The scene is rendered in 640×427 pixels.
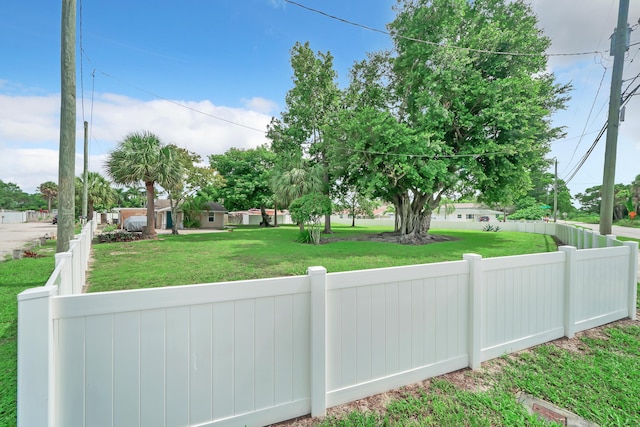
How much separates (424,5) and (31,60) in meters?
15.5

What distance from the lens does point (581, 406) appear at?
2188 mm

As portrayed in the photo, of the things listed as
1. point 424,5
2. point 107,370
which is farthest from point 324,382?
point 424,5

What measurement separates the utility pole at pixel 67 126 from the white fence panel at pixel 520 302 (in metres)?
7.03

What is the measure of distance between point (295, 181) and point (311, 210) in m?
2.42

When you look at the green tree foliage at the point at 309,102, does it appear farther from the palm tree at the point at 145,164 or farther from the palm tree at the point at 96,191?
the palm tree at the point at 96,191

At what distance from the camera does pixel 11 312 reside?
13.5 feet

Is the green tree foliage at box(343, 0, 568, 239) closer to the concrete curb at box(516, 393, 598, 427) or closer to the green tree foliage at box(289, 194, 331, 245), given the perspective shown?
the green tree foliage at box(289, 194, 331, 245)

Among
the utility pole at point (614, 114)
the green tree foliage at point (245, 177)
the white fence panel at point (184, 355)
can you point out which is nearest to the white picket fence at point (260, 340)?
the white fence panel at point (184, 355)

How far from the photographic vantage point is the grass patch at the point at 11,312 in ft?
7.27

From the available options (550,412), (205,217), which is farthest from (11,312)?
(205,217)

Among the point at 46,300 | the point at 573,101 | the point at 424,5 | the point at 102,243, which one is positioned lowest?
the point at 102,243

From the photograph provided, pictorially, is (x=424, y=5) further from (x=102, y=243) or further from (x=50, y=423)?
(x=102, y=243)

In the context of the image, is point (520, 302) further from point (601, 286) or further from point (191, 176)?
point (191, 176)

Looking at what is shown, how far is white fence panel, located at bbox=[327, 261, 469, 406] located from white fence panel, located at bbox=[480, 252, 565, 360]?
1.01 ft
